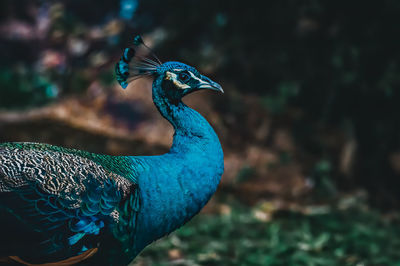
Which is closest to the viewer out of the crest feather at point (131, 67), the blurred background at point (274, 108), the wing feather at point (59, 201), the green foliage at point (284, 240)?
the wing feather at point (59, 201)

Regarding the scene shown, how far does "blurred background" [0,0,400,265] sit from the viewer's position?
416cm

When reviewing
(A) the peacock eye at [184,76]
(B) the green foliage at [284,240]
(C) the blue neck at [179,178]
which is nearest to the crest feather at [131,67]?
(A) the peacock eye at [184,76]

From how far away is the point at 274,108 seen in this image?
456 centimetres

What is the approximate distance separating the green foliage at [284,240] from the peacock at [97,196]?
1194mm

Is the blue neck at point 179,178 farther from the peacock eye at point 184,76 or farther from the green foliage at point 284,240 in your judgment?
the green foliage at point 284,240

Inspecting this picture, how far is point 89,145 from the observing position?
4199 mm

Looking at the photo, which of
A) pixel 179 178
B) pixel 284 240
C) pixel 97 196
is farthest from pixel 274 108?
pixel 97 196

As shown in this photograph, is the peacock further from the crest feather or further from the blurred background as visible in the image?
the blurred background

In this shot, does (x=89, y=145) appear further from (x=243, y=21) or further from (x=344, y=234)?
(x=344, y=234)

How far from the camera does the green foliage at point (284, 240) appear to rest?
126 inches

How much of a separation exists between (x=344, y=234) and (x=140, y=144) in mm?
1790

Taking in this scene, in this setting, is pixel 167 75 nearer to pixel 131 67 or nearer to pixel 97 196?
pixel 131 67

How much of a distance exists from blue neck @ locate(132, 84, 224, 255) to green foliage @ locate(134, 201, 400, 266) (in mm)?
1166

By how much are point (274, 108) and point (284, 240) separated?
1.40m
